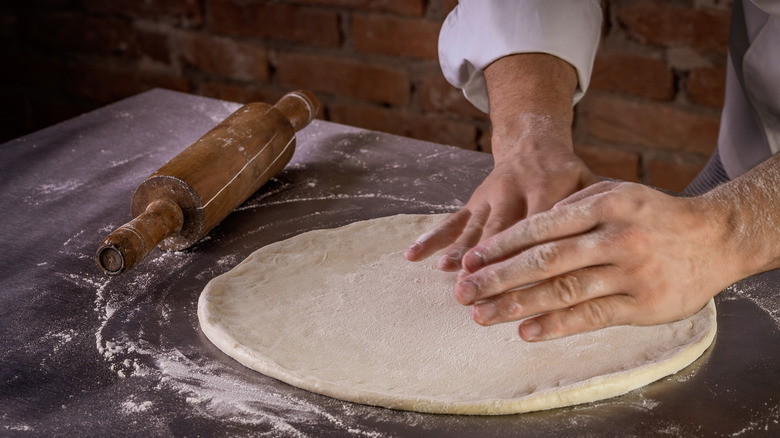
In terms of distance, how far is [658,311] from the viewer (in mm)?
805

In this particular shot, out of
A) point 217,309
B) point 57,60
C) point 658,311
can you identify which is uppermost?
point 658,311

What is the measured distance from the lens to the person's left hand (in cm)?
79

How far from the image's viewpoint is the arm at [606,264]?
792 millimetres

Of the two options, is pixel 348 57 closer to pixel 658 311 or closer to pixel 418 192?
pixel 418 192

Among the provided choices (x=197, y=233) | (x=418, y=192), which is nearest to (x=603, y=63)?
(x=418, y=192)

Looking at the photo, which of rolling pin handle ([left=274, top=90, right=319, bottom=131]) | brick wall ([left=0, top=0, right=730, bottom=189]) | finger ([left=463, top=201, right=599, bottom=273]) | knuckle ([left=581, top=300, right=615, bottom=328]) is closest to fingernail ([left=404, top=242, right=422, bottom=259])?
finger ([left=463, top=201, right=599, bottom=273])

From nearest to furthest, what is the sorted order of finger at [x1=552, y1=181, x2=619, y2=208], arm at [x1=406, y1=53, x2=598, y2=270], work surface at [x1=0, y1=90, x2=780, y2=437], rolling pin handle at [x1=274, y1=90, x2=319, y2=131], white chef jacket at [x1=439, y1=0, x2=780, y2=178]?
work surface at [x1=0, y1=90, x2=780, y2=437], finger at [x1=552, y1=181, x2=619, y2=208], arm at [x1=406, y1=53, x2=598, y2=270], white chef jacket at [x1=439, y1=0, x2=780, y2=178], rolling pin handle at [x1=274, y1=90, x2=319, y2=131]

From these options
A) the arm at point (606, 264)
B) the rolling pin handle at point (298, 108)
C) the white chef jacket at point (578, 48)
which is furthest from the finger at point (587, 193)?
the rolling pin handle at point (298, 108)

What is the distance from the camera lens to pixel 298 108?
55.9 inches

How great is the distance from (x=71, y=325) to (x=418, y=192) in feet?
1.96

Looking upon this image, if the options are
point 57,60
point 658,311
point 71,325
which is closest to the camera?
point 658,311

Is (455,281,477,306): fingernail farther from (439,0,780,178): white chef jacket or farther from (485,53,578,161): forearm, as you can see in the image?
(439,0,780,178): white chef jacket

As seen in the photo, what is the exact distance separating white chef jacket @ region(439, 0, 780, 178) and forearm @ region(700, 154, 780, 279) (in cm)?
42

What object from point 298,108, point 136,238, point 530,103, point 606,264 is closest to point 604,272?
point 606,264
